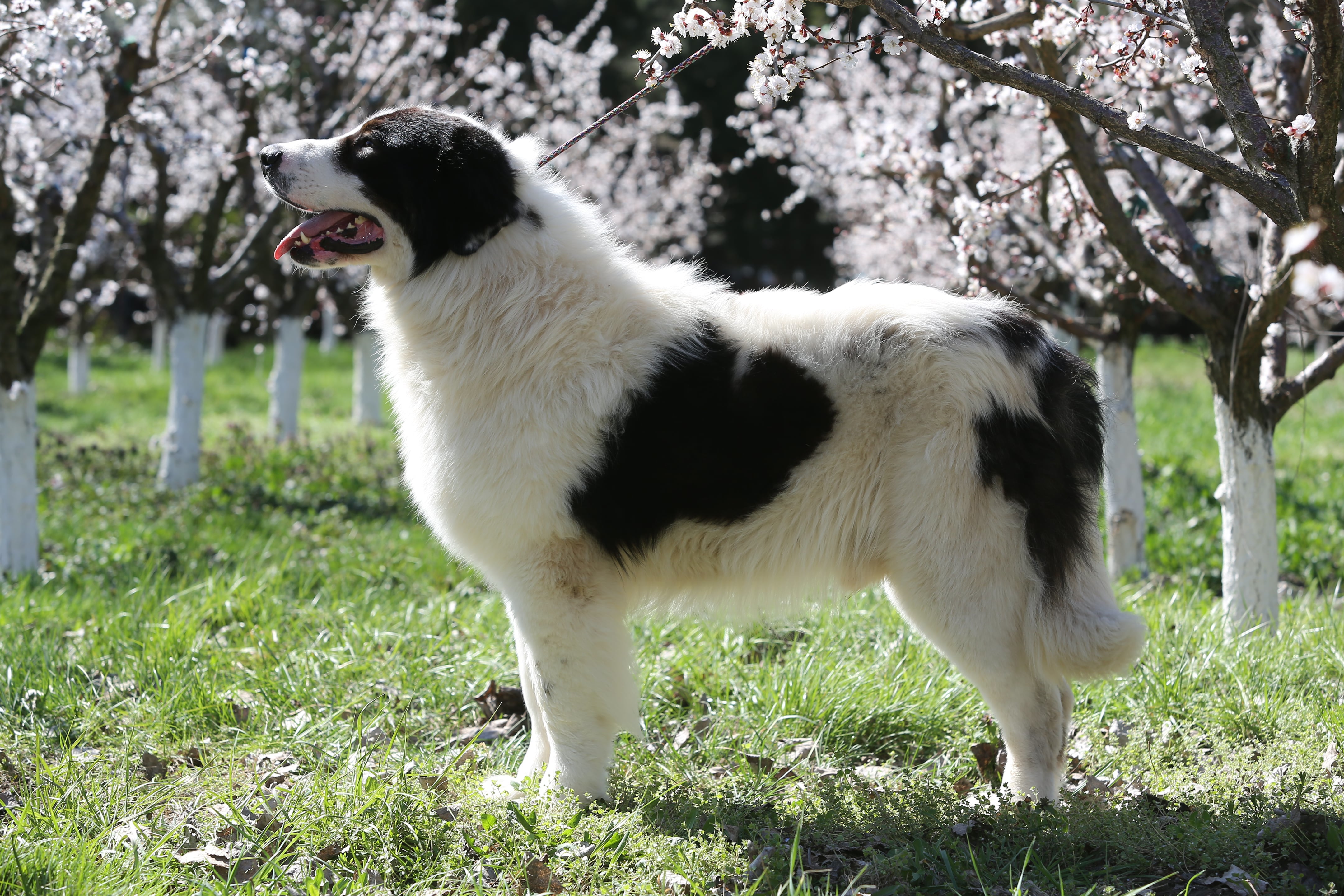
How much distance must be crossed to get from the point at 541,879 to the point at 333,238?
1977mm

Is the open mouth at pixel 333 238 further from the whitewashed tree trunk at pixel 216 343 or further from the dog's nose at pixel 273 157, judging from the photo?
the whitewashed tree trunk at pixel 216 343

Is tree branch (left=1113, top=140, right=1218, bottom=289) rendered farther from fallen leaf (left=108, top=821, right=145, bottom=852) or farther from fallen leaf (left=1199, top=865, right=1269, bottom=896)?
fallen leaf (left=108, top=821, right=145, bottom=852)

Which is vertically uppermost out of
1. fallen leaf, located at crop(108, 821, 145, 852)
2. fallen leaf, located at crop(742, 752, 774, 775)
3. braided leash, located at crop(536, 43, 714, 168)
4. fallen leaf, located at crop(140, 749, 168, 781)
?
braided leash, located at crop(536, 43, 714, 168)

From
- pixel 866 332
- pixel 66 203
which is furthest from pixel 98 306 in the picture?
pixel 866 332

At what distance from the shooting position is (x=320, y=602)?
16.1 ft

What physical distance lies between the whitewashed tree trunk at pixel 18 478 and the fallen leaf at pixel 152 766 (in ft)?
9.62

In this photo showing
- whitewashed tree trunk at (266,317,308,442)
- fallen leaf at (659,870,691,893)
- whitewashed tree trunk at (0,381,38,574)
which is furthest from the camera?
whitewashed tree trunk at (266,317,308,442)

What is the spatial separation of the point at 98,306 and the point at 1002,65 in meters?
18.0

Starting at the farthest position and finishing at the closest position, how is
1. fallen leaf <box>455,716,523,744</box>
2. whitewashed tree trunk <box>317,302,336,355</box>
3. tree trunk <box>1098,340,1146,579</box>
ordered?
whitewashed tree trunk <box>317,302,336,355</box> < tree trunk <box>1098,340,1146,579</box> < fallen leaf <box>455,716,523,744</box>

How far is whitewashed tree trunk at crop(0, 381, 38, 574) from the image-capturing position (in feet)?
18.0

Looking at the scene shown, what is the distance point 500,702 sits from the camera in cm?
385

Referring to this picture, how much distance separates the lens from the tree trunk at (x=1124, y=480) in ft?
18.4

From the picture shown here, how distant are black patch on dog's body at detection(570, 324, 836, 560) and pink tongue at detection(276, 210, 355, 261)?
43.1 inches

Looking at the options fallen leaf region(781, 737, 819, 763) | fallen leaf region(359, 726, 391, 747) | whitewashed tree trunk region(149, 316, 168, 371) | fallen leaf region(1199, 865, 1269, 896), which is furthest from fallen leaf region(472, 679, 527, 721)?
whitewashed tree trunk region(149, 316, 168, 371)
